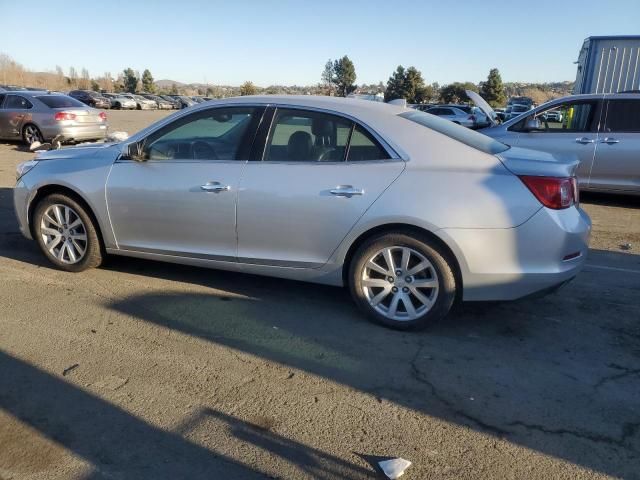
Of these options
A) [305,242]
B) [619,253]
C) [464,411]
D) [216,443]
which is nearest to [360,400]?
[464,411]

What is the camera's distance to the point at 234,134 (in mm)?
4480

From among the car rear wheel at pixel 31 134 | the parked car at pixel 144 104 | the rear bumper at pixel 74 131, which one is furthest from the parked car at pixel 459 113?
the parked car at pixel 144 104

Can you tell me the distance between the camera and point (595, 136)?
8500mm

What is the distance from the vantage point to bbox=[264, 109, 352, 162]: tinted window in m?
4.16

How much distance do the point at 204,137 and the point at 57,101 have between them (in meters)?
12.0

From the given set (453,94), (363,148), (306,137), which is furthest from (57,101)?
(453,94)

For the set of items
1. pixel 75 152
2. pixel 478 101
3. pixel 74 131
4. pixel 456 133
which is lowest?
pixel 74 131

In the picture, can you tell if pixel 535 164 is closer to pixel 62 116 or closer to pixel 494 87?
pixel 62 116

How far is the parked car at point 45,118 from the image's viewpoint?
1416 cm

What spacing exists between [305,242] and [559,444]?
2.14 metres

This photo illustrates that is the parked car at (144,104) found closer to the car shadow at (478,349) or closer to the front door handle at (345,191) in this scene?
the car shadow at (478,349)

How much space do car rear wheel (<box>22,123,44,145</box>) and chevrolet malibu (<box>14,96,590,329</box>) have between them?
35.1ft

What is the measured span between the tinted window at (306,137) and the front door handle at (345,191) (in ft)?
0.81

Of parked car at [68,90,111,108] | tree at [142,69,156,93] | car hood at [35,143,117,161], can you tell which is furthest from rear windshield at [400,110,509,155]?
tree at [142,69,156,93]
